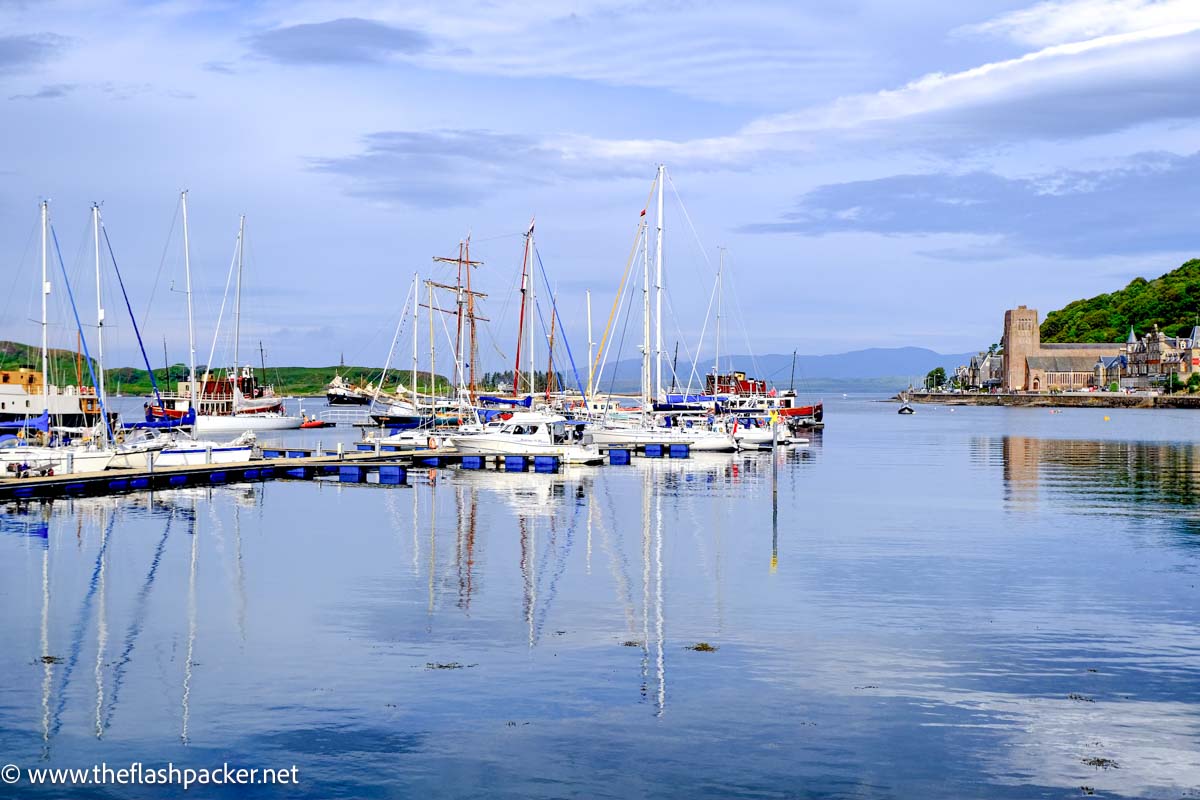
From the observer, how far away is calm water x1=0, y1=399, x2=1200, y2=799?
59.0 ft

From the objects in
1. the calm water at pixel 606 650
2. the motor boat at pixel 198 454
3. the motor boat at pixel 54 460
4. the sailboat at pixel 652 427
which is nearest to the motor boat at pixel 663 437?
the sailboat at pixel 652 427

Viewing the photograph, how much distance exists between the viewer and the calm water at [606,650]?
17969mm

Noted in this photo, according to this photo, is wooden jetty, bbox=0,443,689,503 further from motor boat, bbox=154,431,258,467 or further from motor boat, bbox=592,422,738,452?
motor boat, bbox=592,422,738,452

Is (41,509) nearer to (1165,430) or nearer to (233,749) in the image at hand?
(233,749)

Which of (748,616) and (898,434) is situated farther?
(898,434)

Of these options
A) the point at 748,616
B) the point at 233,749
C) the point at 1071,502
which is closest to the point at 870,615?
the point at 748,616

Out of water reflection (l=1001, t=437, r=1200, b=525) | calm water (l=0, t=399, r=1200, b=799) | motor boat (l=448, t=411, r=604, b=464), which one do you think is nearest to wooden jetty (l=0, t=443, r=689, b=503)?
motor boat (l=448, t=411, r=604, b=464)

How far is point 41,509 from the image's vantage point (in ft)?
160

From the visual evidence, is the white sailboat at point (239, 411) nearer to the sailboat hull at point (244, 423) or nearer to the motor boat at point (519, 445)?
the sailboat hull at point (244, 423)

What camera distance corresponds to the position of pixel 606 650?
24750mm

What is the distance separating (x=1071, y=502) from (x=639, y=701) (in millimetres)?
41013

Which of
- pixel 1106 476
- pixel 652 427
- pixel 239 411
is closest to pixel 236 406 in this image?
pixel 239 411

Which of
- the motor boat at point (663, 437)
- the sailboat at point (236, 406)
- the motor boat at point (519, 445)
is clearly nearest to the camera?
the motor boat at point (519, 445)

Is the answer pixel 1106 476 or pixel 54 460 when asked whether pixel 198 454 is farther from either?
pixel 1106 476
